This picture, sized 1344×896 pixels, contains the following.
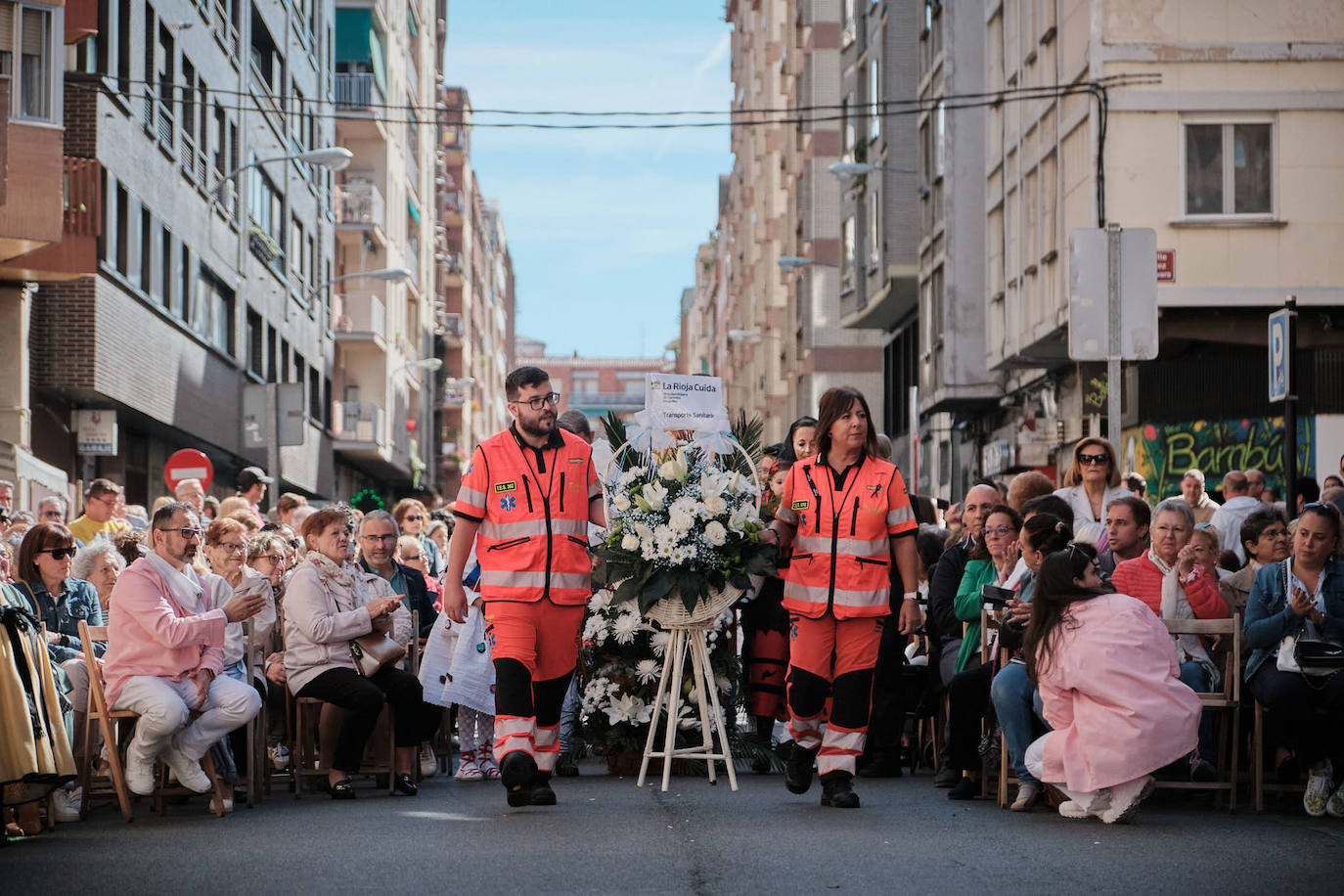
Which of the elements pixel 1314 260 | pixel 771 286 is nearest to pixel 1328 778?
pixel 1314 260

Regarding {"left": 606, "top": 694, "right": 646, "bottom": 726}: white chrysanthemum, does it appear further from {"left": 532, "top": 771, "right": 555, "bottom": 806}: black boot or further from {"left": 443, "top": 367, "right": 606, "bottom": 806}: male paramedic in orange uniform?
{"left": 532, "top": 771, "right": 555, "bottom": 806}: black boot

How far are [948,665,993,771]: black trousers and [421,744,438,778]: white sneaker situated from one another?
12.3ft

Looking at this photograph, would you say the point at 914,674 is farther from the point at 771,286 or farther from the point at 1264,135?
the point at 771,286

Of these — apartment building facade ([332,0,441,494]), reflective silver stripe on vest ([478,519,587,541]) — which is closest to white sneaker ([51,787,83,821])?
reflective silver stripe on vest ([478,519,587,541])

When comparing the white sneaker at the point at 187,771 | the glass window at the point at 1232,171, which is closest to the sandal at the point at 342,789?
the white sneaker at the point at 187,771

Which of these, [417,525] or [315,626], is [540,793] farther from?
[417,525]

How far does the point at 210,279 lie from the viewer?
38.9 m

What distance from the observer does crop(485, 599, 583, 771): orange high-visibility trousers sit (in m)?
10.7

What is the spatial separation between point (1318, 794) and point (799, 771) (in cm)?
262

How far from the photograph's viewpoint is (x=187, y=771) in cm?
1107

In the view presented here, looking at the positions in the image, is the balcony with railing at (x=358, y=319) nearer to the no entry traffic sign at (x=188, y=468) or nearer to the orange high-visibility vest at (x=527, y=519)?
the no entry traffic sign at (x=188, y=468)

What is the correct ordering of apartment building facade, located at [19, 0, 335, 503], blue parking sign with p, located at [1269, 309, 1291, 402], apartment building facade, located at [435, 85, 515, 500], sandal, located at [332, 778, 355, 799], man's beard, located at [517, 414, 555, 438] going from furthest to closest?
1. apartment building facade, located at [435, 85, 515, 500]
2. apartment building facade, located at [19, 0, 335, 503]
3. blue parking sign with p, located at [1269, 309, 1291, 402]
4. sandal, located at [332, 778, 355, 799]
5. man's beard, located at [517, 414, 555, 438]

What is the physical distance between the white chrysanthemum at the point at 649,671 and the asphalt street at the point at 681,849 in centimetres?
117

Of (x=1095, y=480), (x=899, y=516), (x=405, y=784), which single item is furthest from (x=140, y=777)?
(x=1095, y=480)
